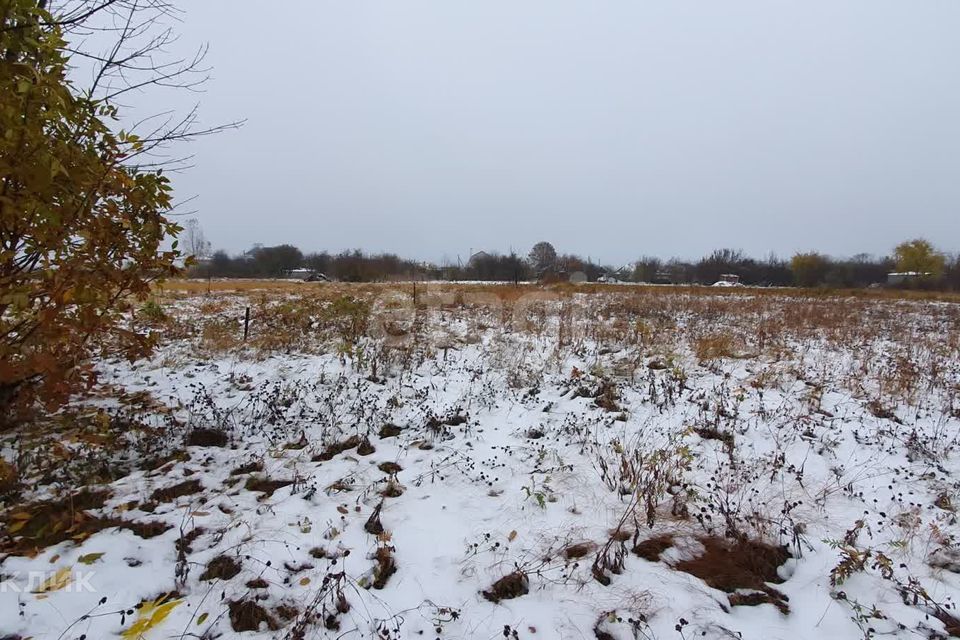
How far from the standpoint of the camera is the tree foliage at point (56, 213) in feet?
7.93

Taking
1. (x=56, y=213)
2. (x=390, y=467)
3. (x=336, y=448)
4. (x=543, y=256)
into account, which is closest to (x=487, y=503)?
(x=390, y=467)

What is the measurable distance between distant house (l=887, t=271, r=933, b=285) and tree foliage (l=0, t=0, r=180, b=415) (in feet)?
222

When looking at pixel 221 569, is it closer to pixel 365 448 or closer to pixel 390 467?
pixel 390 467

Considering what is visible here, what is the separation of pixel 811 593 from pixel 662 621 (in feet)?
3.35

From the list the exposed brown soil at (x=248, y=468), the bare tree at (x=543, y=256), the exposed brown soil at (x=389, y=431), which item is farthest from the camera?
the bare tree at (x=543, y=256)

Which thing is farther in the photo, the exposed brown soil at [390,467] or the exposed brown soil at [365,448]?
the exposed brown soil at [365,448]

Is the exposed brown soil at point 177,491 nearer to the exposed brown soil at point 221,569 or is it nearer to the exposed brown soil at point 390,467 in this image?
the exposed brown soil at point 221,569

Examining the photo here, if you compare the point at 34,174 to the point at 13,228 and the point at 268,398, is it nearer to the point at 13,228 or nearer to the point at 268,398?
the point at 13,228

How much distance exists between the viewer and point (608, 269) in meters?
63.3

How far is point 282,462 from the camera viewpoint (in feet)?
12.9

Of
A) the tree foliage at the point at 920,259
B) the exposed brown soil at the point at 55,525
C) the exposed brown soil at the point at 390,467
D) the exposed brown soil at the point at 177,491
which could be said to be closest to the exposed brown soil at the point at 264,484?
the exposed brown soil at the point at 177,491

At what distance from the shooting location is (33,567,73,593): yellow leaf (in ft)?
7.38

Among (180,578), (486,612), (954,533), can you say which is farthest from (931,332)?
(180,578)

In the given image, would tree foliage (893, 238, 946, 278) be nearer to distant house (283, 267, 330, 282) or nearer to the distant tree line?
the distant tree line
